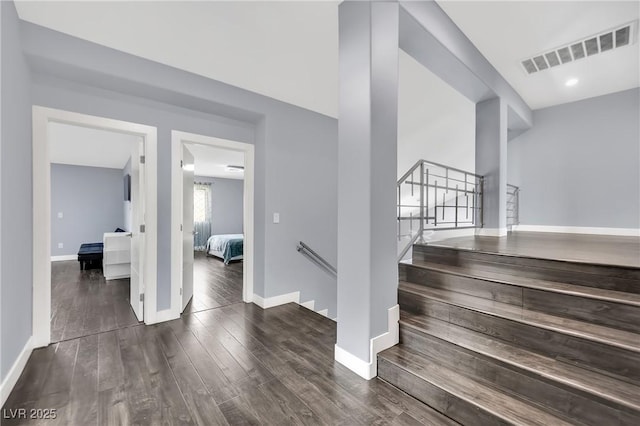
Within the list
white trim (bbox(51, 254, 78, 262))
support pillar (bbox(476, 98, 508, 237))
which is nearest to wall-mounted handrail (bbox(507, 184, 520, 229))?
support pillar (bbox(476, 98, 508, 237))

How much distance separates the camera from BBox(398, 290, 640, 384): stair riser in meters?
1.30

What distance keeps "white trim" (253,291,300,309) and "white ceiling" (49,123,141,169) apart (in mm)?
2322

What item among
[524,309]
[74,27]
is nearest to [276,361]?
[524,309]

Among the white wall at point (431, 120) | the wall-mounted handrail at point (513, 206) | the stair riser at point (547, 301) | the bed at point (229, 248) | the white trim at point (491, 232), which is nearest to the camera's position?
the stair riser at point (547, 301)

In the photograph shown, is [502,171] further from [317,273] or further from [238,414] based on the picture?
[238,414]

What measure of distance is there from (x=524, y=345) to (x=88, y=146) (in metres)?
7.10

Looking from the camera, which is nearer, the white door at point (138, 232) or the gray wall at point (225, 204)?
the white door at point (138, 232)

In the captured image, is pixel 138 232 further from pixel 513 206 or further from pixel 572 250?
pixel 513 206

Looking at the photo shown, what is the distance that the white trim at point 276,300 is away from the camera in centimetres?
328

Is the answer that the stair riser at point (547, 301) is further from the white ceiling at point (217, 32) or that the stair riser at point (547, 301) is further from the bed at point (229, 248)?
the bed at point (229, 248)

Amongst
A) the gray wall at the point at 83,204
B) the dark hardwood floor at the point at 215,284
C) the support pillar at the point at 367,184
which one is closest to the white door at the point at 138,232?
the dark hardwood floor at the point at 215,284

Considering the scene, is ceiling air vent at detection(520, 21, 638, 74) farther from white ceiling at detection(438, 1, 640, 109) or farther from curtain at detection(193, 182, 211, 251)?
curtain at detection(193, 182, 211, 251)

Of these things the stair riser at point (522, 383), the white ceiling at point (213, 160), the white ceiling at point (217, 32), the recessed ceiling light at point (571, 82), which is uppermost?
the recessed ceiling light at point (571, 82)

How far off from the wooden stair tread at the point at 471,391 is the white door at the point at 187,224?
2541 millimetres
